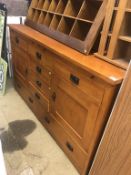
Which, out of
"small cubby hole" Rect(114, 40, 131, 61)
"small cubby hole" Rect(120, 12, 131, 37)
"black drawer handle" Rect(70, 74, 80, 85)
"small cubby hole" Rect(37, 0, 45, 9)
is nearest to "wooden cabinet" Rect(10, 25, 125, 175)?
"black drawer handle" Rect(70, 74, 80, 85)

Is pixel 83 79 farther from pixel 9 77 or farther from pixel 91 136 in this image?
pixel 9 77

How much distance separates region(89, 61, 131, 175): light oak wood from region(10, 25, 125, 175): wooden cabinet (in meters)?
0.07

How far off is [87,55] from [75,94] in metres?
0.29

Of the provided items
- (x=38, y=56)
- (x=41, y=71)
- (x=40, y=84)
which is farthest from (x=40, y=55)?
(x=40, y=84)

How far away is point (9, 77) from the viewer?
2615 mm

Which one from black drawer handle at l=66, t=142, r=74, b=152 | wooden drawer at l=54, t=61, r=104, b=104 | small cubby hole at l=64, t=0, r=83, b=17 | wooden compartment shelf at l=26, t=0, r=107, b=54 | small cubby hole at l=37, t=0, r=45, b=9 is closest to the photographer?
wooden drawer at l=54, t=61, r=104, b=104

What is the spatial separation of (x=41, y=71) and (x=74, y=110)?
0.53m

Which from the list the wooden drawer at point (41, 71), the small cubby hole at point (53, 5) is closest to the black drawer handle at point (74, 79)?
the wooden drawer at point (41, 71)

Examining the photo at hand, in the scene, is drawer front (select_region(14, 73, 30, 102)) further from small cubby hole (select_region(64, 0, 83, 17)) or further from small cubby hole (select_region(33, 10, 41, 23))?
small cubby hole (select_region(64, 0, 83, 17))

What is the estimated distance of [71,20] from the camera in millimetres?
1610

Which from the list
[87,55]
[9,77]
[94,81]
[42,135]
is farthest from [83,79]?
[9,77]

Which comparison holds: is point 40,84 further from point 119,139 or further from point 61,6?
point 119,139

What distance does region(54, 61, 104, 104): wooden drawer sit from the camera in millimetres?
990

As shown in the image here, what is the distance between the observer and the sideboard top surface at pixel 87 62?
0.91 meters
